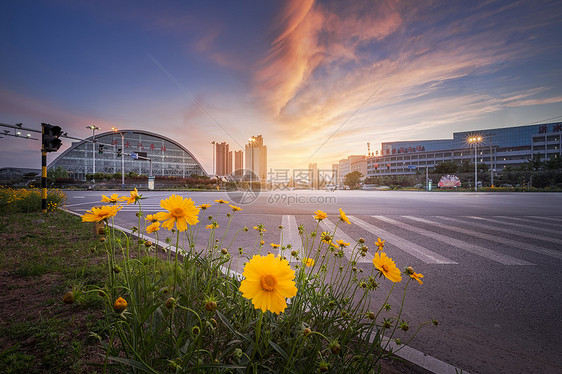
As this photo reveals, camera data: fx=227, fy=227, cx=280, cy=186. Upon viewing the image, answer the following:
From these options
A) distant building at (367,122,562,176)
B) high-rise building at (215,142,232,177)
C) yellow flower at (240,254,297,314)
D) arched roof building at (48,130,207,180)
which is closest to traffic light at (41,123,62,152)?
yellow flower at (240,254,297,314)

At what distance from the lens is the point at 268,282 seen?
95 cm

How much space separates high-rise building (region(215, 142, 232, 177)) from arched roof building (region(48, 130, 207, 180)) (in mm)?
8705

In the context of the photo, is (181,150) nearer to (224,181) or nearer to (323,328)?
(224,181)

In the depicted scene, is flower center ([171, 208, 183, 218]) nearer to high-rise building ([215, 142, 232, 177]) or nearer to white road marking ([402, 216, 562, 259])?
white road marking ([402, 216, 562, 259])

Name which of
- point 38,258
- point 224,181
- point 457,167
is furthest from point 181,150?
point 457,167

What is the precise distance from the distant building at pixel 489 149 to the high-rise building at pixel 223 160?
147ft

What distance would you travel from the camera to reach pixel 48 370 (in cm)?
126

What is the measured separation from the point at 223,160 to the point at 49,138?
67.9 meters

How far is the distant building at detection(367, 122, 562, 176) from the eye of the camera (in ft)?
233

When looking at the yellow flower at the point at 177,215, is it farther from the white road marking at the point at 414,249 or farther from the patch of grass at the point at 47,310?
the white road marking at the point at 414,249

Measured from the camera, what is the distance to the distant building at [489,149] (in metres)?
70.9

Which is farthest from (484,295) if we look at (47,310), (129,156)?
(129,156)

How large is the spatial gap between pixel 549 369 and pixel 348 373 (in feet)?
5.39

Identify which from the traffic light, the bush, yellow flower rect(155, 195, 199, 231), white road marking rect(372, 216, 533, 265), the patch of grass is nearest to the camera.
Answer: the bush
